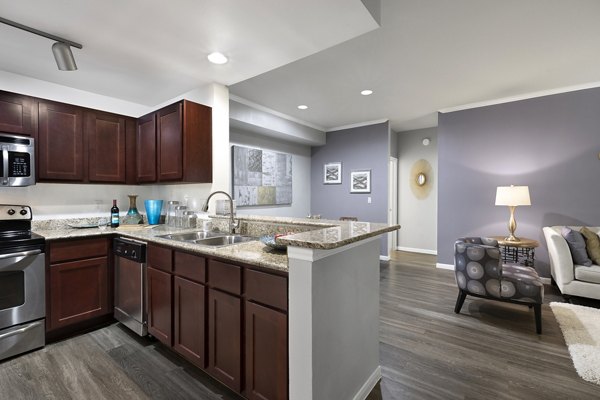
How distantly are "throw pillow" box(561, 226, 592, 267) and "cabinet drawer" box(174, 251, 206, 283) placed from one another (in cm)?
391

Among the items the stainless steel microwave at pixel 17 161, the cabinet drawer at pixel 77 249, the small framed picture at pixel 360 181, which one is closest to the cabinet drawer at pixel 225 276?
the cabinet drawer at pixel 77 249

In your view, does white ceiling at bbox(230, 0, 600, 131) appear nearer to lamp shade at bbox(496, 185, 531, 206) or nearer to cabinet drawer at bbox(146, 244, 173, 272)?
lamp shade at bbox(496, 185, 531, 206)

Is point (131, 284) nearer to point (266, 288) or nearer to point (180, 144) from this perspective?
point (180, 144)

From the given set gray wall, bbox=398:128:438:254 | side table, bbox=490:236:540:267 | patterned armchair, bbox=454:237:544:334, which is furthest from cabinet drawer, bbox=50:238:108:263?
gray wall, bbox=398:128:438:254

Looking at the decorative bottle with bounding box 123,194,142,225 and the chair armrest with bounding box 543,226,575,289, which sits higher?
the decorative bottle with bounding box 123,194,142,225

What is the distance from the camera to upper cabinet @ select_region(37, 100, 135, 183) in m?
2.61

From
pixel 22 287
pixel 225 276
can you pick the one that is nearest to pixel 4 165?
pixel 22 287

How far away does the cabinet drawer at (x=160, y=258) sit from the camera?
6.68 feet

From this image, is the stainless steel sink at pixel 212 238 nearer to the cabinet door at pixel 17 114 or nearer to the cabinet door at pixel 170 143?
the cabinet door at pixel 170 143

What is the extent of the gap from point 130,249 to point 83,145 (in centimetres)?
134

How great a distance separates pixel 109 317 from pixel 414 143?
5984 mm

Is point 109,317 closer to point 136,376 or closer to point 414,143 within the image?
point 136,376

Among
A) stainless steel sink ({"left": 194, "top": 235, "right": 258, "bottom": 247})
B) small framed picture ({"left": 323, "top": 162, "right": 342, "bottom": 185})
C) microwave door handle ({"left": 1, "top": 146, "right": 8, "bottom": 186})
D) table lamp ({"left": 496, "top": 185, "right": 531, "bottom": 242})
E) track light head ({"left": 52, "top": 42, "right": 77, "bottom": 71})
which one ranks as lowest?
stainless steel sink ({"left": 194, "top": 235, "right": 258, "bottom": 247})

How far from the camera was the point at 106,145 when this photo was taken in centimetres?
305
